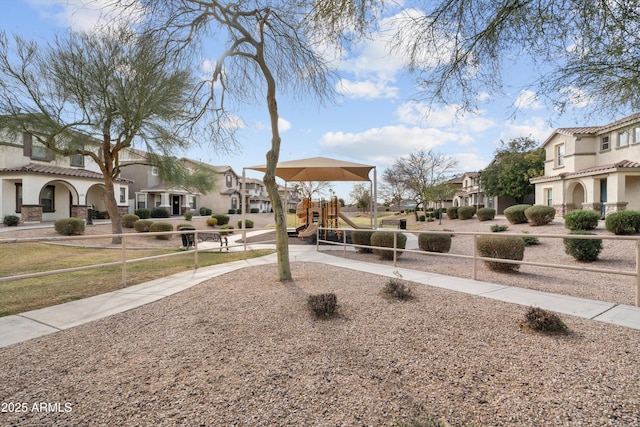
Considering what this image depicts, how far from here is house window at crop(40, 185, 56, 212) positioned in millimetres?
24414

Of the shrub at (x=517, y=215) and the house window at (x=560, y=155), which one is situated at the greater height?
the house window at (x=560, y=155)

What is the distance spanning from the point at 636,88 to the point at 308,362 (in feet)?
21.0

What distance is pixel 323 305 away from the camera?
4.21 metres

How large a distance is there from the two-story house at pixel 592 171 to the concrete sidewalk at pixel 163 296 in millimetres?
17609

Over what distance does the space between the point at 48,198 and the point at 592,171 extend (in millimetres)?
38184

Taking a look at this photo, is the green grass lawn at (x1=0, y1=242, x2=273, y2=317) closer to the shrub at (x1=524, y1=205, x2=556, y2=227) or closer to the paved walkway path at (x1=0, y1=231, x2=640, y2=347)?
the paved walkway path at (x1=0, y1=231, x2=640, y2=347)

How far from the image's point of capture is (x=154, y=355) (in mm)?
3158

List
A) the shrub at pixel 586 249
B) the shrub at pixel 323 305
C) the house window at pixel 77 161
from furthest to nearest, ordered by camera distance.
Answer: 1. the house window at pixel 77 161
2. the shrub at pixel 586 249
3. the shrub at pixel 323 305

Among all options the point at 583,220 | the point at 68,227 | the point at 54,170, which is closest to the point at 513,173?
the point at 583,220

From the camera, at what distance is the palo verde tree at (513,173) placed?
99.5ft

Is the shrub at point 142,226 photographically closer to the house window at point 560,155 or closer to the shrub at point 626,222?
the shrub at point 626,222

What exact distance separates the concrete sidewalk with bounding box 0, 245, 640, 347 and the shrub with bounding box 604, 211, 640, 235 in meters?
10.5

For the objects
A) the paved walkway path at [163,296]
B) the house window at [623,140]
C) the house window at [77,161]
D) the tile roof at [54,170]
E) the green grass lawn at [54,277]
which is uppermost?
the house window at [77,161]

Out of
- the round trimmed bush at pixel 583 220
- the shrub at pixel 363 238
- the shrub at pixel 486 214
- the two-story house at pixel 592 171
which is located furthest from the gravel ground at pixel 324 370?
the shrub at pixel 486 214
